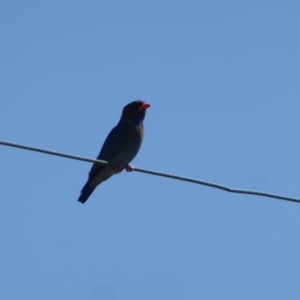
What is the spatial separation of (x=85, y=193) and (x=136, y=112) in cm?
126

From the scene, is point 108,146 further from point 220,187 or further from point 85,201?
point 220,187

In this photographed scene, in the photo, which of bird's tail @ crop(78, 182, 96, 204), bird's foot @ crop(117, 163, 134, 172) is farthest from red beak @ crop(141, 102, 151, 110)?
bird's tail @ crop(78, 182, 96, 204)

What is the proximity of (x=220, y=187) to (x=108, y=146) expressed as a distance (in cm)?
457

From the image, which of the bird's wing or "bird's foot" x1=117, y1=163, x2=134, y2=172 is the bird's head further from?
"bird's foot" x1=117, y1=163, x2=134, y2=172

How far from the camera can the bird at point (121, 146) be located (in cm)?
1305

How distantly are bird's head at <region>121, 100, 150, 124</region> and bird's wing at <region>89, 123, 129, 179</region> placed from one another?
0.12 m

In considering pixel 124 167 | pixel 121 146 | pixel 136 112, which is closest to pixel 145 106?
pixel 136 112

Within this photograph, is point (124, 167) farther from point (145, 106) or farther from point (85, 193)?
point (145, 106)

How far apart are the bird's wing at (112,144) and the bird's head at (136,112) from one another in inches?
4.8

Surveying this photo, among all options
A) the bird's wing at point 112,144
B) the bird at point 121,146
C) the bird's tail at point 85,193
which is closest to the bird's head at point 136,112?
the bird at point 121,146

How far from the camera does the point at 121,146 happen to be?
43.1 ft

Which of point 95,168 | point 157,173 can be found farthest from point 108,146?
point 157,173

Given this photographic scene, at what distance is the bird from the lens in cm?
1305

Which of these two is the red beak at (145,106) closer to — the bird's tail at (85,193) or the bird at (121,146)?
the bird at (121,146)
